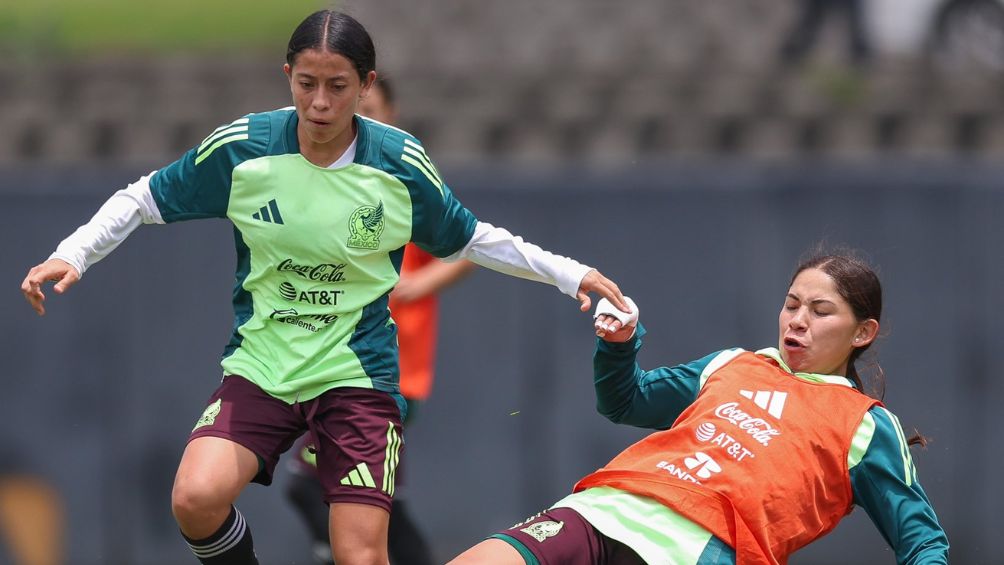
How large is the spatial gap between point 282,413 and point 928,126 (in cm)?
752

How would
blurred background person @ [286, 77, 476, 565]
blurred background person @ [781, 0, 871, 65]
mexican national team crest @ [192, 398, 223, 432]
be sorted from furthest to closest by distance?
blurred background person @ [781, 0, 871, 65], blurred background person @ [286, 77, 476, 565], mexican national team crest @ [192, 398, 223, 432]

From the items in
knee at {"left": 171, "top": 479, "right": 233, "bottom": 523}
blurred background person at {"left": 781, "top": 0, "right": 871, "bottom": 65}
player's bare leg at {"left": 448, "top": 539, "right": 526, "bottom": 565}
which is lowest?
player's bare leg at {"left": 448, "top": 539, "right": 526, "bottom": 565}

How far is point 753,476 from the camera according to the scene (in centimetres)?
385

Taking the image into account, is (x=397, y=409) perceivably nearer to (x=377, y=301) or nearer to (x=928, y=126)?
(x=377, y=301)

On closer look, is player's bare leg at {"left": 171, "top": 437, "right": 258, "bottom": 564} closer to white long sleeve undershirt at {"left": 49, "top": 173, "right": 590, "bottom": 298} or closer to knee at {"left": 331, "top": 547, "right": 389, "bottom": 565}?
knee at {"left": 331, "top": 547, "right": 389, "bottom": 565}

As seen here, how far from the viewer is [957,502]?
7945mm

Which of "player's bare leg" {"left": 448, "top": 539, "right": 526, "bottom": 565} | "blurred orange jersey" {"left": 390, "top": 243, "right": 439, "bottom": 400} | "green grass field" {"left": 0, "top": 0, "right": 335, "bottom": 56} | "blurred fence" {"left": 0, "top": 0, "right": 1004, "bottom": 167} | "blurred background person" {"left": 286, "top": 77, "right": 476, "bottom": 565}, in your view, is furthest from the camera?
"green grass field" {"left": 0, "top": 0, "right": 335, "bottom": 56}

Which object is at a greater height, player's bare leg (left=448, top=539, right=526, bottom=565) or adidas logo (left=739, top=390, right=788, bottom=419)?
adidas logo (left=739, top=390, right=788, bottom=419)

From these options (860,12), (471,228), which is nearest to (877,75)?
(860,12)

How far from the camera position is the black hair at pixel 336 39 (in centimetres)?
402

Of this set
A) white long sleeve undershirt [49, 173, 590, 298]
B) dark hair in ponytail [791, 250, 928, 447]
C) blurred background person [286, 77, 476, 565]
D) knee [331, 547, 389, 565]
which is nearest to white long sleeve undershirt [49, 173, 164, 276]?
white long sleeve undershirt [49, 173, 590, 298]

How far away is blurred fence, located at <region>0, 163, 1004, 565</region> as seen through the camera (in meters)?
7.94

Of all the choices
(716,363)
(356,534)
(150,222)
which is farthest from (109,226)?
(716,363)

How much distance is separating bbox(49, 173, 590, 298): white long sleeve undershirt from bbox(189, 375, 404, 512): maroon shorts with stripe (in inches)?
20.6
